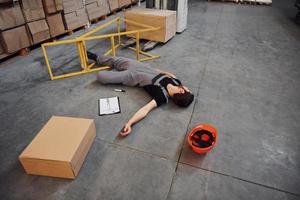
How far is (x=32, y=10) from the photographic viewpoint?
388cm

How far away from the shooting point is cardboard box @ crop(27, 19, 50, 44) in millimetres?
3961

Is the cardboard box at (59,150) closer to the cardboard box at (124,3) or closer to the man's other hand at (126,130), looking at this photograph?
the man's other hand at (126,130)

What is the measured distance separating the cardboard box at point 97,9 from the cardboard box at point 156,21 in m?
1.42

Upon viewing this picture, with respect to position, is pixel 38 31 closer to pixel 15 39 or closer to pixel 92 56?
pixel 15 39

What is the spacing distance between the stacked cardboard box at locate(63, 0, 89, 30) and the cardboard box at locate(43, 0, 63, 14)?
0.74 ft

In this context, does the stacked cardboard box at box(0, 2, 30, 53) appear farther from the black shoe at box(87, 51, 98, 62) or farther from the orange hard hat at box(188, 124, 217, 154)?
the orange hard hat at box(188, 124, 217, 154)

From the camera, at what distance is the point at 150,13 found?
14.1ft

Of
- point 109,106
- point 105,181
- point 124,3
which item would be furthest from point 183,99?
point 124,3

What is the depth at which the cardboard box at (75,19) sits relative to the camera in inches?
185

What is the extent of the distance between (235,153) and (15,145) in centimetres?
223

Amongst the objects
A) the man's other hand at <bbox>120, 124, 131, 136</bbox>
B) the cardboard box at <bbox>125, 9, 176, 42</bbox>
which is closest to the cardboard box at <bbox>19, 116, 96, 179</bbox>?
the man's other hand at <bbox>120, 124, 131, 136</bbox>

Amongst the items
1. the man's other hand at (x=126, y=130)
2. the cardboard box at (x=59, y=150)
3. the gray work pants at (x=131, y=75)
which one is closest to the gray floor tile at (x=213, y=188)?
the man's other hand at (x=126, y=130)

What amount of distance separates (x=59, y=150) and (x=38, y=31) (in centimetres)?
325

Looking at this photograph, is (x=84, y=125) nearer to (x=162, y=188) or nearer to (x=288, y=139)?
(x=162, y=188)
